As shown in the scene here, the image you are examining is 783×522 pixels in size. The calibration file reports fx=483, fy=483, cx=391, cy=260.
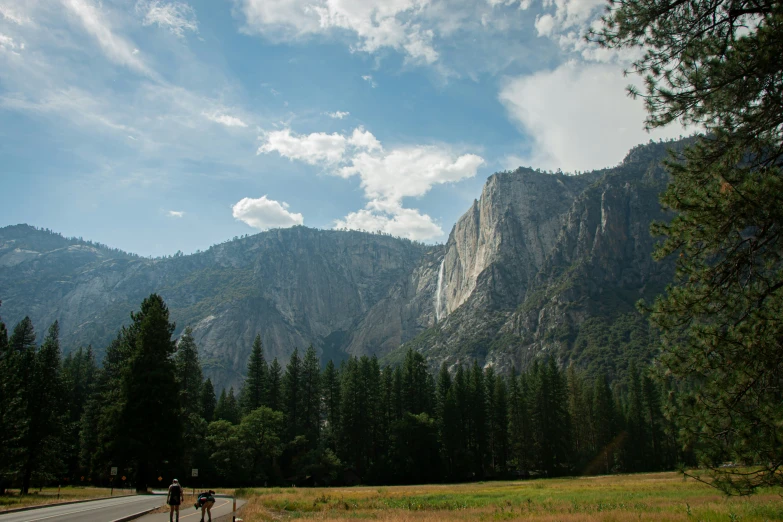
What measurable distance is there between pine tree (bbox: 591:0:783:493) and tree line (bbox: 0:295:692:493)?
32.0 metres

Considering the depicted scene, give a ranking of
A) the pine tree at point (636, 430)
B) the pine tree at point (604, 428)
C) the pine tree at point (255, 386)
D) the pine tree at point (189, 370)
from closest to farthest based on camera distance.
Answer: the pine tree at point (189, 370) < the pine tree at point (255, 386) < the pine tree at point (604, 428) < the pine tree at point (636, 430)

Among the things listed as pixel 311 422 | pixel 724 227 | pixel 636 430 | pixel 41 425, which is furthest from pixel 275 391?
pixel 724 227

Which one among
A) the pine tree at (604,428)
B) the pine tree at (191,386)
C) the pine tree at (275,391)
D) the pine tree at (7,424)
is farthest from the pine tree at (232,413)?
the pine tree at (604,428)

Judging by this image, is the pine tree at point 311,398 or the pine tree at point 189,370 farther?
the pine tree at point 311,398

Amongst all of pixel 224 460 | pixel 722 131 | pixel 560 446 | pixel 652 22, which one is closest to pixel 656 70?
pixel 652 22

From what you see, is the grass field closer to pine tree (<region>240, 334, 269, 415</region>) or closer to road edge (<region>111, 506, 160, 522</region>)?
road edge (<region>111, 506, 160, 522</region>)

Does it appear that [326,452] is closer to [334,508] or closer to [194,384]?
[194,384]

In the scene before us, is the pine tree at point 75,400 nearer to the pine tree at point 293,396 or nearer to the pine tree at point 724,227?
the pine tree at point 293,396

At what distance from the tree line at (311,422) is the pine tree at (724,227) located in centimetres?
3201

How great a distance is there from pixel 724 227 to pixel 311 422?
208 feet

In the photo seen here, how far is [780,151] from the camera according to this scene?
906 cm

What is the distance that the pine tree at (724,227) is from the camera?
28.3 ft

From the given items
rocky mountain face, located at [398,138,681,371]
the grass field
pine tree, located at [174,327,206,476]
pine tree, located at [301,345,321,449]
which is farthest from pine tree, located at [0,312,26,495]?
rocky mountain face, located at [398,138,681,371]

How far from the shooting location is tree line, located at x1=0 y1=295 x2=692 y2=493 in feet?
109
